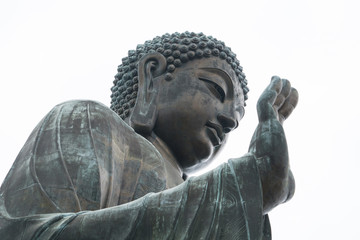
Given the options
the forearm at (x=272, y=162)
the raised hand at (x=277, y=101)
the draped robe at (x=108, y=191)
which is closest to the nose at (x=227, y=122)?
the draped robe at (x=108, y=191)

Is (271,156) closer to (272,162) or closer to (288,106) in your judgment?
(272,162)

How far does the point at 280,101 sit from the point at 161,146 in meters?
1.91

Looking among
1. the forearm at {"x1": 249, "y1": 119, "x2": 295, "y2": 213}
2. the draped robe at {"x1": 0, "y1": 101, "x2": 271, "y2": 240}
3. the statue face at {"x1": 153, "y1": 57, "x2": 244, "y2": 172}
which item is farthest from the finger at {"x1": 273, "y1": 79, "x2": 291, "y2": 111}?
the statue face at {"x1": 153, "y1": 57, "x2": 244, "y2": 172}

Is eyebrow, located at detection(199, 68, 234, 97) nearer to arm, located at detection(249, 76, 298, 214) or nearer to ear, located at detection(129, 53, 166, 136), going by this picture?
ear, located at detection(129, 53, 166, 136)

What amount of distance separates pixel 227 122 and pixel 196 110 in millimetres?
400

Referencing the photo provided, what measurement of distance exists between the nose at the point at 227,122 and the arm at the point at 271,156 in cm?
201

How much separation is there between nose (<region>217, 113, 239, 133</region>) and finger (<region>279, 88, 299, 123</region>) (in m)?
1.38

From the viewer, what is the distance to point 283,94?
9422 mm

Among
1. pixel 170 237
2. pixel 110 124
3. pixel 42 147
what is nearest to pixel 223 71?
pixel 110 124

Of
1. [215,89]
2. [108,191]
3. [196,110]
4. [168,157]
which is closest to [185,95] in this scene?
[196,110]

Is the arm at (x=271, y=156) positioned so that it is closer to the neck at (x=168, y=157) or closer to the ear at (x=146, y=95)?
the neck at (x=168, y=157)

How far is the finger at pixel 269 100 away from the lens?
8.88 m

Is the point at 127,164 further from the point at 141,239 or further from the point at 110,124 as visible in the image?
the point at 141,239

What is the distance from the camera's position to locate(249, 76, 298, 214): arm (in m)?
8.49
